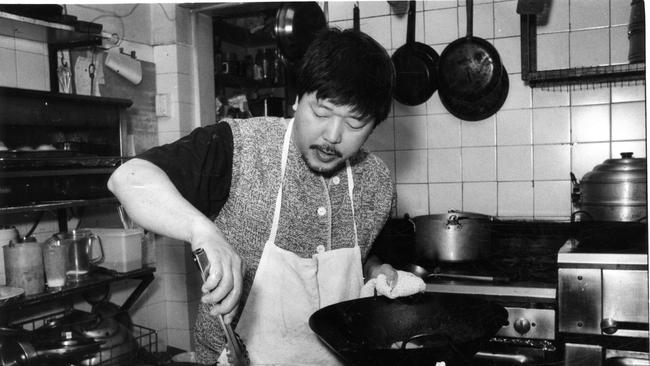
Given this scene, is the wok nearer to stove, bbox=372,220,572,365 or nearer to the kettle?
stove, bbox=372,220,572,365

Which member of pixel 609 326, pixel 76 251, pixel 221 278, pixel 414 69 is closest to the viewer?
pixel 221 278

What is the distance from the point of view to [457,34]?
2.66 metres

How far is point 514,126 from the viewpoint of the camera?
2.56 m

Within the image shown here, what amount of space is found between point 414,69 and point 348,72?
163 cm

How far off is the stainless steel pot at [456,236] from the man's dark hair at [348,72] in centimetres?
113

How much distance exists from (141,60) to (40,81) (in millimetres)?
667

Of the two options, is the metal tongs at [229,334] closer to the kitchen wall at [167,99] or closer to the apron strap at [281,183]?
the apron strap at [281,183]

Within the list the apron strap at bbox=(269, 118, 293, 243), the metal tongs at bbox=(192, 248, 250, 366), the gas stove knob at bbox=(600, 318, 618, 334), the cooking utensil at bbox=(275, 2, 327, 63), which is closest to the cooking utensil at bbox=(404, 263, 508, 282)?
the gas stove knob at bbox=(600, 318, 618, 334)

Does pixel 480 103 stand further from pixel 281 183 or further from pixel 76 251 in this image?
pixel 76 251

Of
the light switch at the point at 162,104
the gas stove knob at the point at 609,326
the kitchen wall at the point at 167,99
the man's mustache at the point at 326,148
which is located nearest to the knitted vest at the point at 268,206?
the man's mustache at the point at 326,148

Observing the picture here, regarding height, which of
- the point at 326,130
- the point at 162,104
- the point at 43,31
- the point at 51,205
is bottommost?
the point at 51,205

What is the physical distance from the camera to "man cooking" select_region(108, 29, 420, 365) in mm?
1121

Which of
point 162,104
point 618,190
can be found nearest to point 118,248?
point 162,104

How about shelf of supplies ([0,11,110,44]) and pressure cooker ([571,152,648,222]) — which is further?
shelf of supplies ([0,11,110,44])
